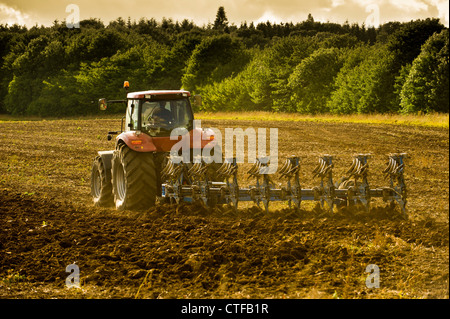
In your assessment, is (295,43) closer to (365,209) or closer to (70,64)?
(70,64)

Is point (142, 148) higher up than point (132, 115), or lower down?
lower down

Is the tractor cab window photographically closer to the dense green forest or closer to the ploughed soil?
the ploughed soil

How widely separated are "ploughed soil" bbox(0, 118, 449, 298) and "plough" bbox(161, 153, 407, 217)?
0.26m

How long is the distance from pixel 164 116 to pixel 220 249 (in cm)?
409

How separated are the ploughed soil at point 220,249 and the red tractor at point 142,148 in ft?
1.18

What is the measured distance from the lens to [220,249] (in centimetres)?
833

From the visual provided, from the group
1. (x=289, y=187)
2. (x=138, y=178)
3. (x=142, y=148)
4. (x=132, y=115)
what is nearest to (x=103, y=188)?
(x=132, y=115)

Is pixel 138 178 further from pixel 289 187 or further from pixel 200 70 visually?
pixel 200 70

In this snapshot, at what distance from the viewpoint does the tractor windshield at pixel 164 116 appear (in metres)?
Result: 11.6

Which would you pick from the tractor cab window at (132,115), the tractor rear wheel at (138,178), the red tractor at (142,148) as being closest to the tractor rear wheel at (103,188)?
the red tractor at (142,148)

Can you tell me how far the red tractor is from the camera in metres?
10.8

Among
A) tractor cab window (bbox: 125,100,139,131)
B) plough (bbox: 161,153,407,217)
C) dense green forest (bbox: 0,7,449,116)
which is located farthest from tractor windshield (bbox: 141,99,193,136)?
dense green forest (bbox: 0,7,449,116)

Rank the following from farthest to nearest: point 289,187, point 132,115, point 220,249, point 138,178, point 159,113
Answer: point 132,115
point 159,113
point 138,178
point 289,187
point 220,249

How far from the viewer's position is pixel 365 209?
10.2m
